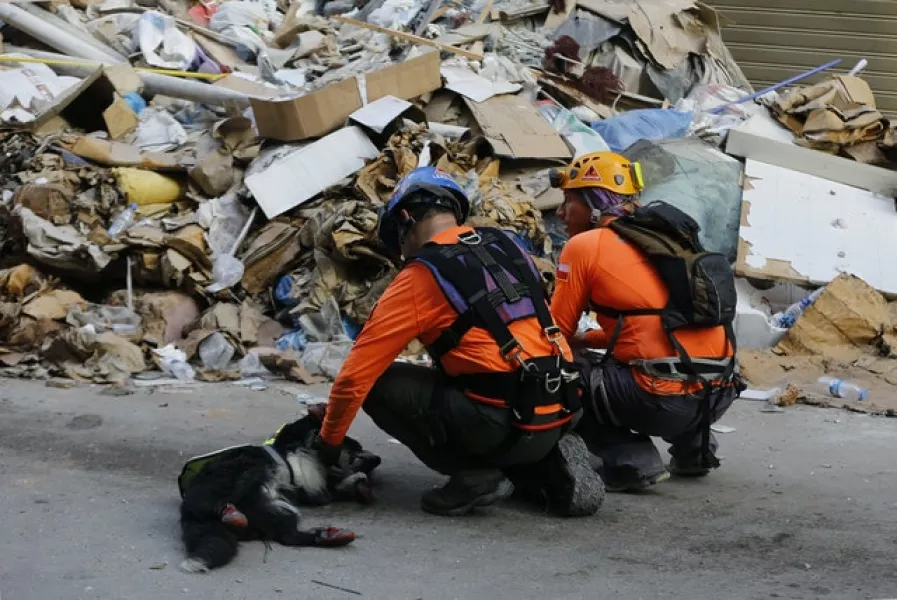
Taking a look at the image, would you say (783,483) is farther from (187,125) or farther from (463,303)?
(187,125)

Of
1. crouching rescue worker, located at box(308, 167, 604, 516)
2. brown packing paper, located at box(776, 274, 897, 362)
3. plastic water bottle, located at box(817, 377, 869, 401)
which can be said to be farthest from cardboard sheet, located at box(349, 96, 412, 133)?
crouching rescue worker, located at box(308, 167, 604, 516)

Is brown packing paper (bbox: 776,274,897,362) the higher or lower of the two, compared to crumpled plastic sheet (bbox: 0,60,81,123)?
lower

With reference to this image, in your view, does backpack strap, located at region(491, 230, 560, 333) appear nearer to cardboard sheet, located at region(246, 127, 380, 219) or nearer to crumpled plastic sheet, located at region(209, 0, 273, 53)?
cardboard sheet, located at region(246, 127, 380, 219)

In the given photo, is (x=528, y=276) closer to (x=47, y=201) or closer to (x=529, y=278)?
(x=529, y=278)

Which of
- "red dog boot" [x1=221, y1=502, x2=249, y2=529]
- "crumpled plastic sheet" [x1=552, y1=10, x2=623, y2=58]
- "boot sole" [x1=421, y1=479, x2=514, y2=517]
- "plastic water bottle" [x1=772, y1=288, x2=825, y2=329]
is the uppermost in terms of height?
"red dog boot" [x1=221, y1=502, x2=249, y2=529]

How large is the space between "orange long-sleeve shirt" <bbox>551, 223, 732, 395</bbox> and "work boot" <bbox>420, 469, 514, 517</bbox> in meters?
0.67

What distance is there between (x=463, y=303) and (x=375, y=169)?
3.83 metres

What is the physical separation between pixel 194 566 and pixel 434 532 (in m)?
0.89

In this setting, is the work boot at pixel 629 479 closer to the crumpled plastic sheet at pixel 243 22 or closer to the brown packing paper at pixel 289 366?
the brown packing paper at pixel 289 366

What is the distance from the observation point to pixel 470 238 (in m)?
3.80

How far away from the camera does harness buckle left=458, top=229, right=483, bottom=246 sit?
379cm

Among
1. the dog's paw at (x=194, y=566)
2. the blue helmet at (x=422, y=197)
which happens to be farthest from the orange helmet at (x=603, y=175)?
the dog's paw at (x=194, y=566)

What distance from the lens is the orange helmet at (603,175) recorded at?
14.6ft

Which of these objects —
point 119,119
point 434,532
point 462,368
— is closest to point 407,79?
point 119,119
